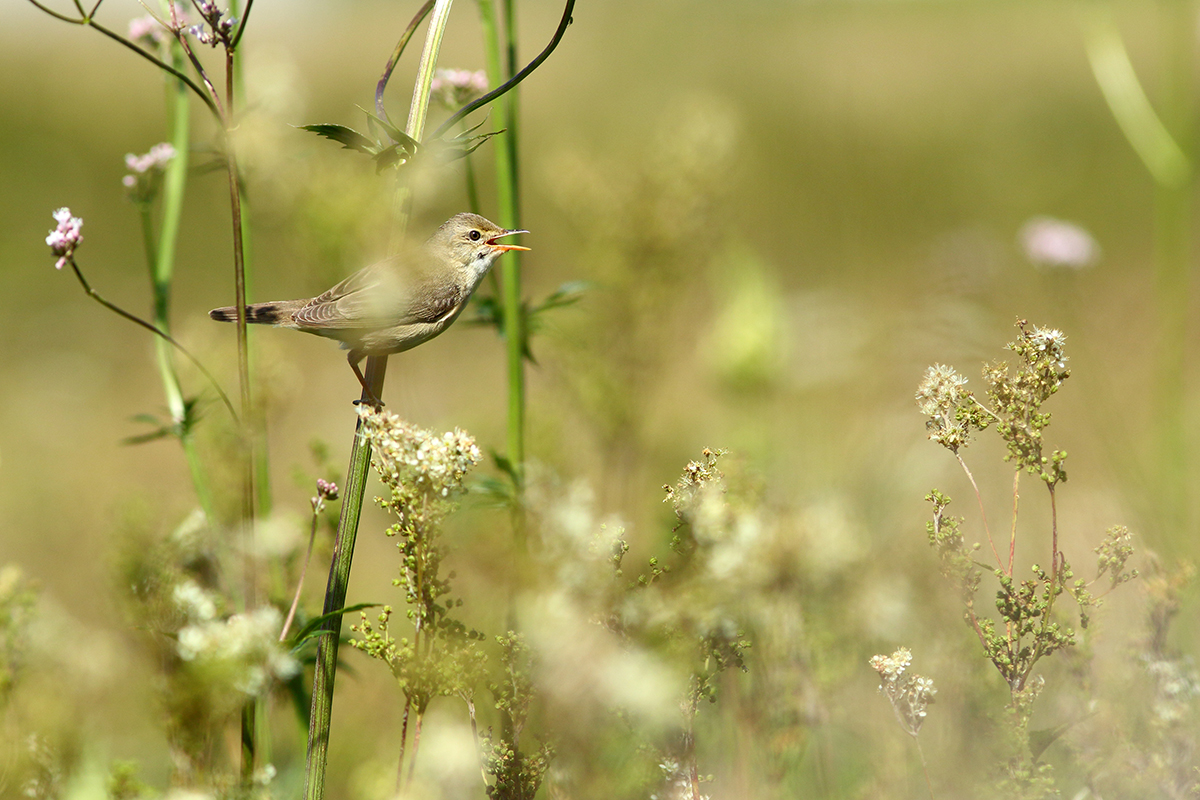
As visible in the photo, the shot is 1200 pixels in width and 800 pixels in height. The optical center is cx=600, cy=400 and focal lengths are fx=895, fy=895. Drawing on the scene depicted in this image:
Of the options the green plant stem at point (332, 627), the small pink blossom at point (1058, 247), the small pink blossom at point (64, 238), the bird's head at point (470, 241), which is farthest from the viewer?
the small pink blossom at point (1058, 247)

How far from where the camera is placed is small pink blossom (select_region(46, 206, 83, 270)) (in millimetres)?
1481

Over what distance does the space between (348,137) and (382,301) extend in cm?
30

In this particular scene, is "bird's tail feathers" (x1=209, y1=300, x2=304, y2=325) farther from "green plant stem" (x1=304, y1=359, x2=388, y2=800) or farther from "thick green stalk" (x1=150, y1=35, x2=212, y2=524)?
"green plant stem" (x1=304, y1=359, x2=388, y2=800)

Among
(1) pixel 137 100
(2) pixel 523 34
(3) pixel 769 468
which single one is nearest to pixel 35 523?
(3) pixel 769 468

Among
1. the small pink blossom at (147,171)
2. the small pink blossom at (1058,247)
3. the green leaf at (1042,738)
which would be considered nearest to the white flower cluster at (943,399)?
the green leaf at (1042,738)

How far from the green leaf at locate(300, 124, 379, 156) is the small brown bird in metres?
0.17

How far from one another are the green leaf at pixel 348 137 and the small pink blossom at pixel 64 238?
501mm

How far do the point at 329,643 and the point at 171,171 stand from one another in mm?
1420

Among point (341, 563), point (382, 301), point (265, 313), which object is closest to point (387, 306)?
point (382, 301)

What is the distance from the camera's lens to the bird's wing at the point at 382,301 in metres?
1.51

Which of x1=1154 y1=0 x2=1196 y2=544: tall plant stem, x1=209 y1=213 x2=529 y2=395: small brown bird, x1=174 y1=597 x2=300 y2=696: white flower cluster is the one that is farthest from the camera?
x1=1154 y1=0 x2=1196 y2=544: tall plant stem

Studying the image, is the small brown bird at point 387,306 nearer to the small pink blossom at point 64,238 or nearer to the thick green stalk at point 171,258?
the thick green stalk at point 171,258

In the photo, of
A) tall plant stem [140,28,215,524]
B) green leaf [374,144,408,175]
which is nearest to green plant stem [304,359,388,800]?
green leaf [374,144,408,175]

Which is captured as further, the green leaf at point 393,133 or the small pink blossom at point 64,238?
the small pink blossom at point 64,238
